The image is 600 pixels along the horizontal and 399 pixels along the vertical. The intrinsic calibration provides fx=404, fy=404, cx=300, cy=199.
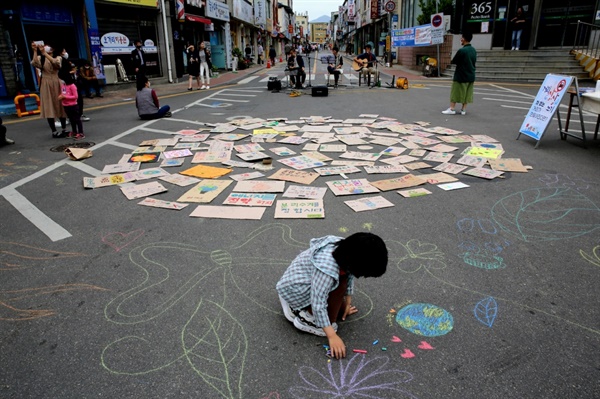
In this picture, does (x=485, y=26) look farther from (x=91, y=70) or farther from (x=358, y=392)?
(x=358, y=392)

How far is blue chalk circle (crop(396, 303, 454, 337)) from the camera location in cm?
257

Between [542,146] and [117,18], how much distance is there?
16662mm

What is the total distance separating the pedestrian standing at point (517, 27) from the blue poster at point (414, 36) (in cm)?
410

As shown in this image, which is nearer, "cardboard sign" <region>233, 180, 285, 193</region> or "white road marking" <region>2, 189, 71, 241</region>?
"white road marking" <region>2, 189, 71, 241</region>

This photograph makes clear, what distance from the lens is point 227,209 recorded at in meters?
4.43

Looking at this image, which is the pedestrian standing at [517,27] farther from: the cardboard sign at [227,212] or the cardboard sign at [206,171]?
the cardboard sign at [227,212]


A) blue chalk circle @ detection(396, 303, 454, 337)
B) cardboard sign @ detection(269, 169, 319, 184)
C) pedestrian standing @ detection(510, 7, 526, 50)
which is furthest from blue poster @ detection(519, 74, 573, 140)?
pedestrian standing @ detection(510, 7, 526, 50)

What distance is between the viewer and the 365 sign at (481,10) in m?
20.9

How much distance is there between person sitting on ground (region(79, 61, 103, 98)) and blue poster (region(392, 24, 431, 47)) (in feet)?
51.4

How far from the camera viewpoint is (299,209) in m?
4.40

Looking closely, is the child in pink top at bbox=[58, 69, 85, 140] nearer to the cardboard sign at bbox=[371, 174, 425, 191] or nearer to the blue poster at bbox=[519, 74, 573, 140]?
the cardboard sign at bbox=[371, 174, 425, 191]

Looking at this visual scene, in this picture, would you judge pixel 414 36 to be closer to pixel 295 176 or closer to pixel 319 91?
pixel 319 91

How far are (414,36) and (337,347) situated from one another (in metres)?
22.7

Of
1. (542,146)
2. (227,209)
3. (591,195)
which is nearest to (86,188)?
(227,209)
